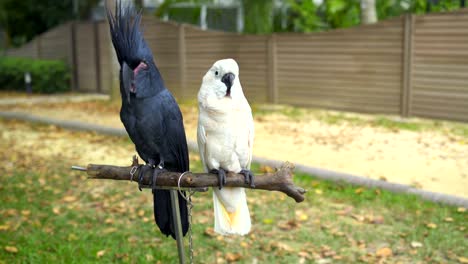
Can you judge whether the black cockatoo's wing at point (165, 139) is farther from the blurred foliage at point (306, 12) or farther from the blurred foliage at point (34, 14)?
the blurred foliage at point (34, 14)

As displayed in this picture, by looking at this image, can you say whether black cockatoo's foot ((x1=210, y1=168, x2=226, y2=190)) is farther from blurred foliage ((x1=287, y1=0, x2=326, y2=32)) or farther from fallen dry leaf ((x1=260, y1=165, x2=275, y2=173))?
blurred foliage ((x1=287, y1=0, x2=326, y2=32))

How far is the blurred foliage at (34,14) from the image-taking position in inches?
790

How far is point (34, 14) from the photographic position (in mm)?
20953

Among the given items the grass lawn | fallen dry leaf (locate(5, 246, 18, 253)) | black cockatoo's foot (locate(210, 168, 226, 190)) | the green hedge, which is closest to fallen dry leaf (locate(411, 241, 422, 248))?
the grass lawn

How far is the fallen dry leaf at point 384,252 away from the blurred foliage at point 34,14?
1738 centimetres

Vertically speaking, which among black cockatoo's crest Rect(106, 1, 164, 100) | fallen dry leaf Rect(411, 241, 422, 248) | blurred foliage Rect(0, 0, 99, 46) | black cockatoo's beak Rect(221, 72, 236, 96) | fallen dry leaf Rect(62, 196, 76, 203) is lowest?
fallen dry leaf Rect(62, 196, 76, 203)

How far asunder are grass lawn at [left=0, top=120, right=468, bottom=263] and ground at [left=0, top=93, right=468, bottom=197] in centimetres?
74

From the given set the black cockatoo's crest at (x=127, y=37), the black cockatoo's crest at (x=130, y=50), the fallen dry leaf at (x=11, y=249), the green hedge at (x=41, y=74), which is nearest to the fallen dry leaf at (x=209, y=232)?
the fallen dry leaf at (x=11, y=249)

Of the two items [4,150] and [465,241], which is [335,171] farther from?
[4,150]

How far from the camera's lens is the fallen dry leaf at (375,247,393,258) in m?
3.90

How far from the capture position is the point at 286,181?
2.40 meters

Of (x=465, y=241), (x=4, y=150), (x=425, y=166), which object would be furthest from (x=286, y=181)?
(x=4, y=150)

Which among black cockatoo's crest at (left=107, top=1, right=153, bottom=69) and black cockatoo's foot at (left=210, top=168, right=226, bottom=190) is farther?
black cockatoo's foot at (left=210, top=168, right=226, bottom=190)

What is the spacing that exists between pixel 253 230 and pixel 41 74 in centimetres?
1265
